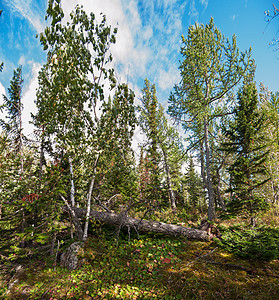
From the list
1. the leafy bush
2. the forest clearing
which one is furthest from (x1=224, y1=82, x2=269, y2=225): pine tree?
the leafy bush

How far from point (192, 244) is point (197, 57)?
31.7 feet

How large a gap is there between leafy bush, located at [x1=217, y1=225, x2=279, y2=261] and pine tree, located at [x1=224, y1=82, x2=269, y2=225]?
1469 millimetres

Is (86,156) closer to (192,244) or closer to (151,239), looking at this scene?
(151,239)

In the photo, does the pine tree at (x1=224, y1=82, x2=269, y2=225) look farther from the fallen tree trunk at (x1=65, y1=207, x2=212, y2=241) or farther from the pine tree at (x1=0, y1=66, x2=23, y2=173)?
the pine tree at (x1=0, y1=66, x2=23, y2=173)

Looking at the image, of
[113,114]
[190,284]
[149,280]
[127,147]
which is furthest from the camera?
[127,147]

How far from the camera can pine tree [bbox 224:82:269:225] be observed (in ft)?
20.8

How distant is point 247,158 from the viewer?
664 cm

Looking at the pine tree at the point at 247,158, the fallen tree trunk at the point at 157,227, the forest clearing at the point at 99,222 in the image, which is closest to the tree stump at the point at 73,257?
the forest clearing at the point at 99,222

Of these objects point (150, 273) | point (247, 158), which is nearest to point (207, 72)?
point (247, 158)

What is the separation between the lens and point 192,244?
503cm

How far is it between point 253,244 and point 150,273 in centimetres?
299

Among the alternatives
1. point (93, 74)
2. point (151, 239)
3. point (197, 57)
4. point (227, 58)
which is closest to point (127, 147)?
point (93, 74)

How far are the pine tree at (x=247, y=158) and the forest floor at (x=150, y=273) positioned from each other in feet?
6.10

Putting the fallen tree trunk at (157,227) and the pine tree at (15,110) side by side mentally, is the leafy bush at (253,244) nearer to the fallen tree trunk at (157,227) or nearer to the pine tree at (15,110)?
the fallen tree trunk at (157,227)
